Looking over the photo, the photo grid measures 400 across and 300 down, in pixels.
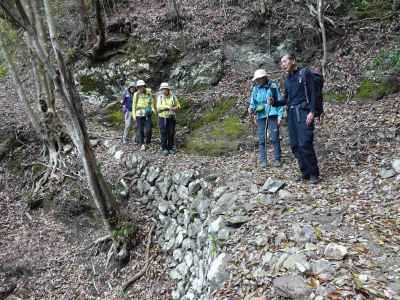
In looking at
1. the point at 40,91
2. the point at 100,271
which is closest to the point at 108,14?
the point at 40,91

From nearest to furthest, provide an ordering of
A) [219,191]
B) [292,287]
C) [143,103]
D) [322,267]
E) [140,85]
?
1. [292,287]
2. [322,267]
3. [219,191]
4. [140,85]
5. [143,103]

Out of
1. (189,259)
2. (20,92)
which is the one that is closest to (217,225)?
(189,259)

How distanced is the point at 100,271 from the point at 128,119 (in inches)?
184

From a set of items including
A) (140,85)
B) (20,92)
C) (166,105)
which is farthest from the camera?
(20,92)

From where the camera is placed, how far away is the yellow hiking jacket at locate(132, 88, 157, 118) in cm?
988

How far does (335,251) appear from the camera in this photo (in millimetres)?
3834

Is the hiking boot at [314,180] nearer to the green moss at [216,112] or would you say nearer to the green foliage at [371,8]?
the green moss at [216,112]

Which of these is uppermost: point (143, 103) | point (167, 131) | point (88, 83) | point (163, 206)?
point (88, 83)

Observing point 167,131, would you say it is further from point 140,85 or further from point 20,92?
point 20,92

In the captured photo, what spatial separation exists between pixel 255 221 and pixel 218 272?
3.01 feet

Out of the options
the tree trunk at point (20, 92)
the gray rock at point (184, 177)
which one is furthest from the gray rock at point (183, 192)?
the tree trunk at point (20, 92)

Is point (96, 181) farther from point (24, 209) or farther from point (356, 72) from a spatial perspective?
point (356, 72)

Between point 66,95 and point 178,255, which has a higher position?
point 66,95

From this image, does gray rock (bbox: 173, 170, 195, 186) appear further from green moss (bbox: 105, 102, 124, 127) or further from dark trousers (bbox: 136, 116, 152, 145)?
green moss (bbox: 105, 102, 124, 127)
